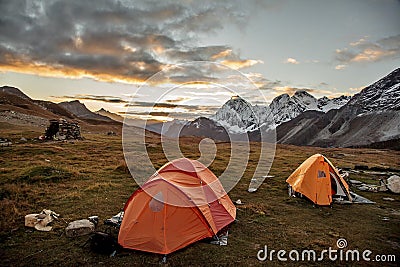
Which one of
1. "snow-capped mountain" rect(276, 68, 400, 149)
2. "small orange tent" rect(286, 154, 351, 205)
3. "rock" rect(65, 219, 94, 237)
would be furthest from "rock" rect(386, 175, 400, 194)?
"snow-capped mountain" rect(276, 68, 400, 149)

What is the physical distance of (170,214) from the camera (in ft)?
28.3

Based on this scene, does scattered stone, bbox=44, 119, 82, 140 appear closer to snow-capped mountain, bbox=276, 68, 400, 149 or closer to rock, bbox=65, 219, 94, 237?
rock, bbox=65, 219, 94, 237

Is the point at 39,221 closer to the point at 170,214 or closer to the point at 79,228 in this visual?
the point at 79,228

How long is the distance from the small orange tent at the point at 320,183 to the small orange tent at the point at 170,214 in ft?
20.4

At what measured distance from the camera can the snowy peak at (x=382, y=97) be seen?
15510cm

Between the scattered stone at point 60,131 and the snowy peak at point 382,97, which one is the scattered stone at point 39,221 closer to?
the scattered stone at point 60,131

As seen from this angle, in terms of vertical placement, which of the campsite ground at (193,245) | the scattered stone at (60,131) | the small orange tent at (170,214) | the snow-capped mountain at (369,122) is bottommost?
the campsite ground at (193,245)

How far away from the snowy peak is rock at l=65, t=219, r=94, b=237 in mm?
165007

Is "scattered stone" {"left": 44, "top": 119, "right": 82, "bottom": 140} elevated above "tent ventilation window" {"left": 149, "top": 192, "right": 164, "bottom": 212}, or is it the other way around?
"scattered stone" {"left": 44, "top": 119, "right": 82, "bottom": 140}

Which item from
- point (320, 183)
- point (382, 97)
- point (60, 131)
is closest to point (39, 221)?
point (320, 183)

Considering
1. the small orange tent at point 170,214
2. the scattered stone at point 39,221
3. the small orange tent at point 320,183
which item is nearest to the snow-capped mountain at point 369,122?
the small orange tent at point 320,183

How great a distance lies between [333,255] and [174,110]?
28.5ft

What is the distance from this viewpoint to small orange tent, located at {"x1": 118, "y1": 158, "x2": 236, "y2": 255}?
27.5 feet

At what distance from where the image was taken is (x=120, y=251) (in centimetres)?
827
